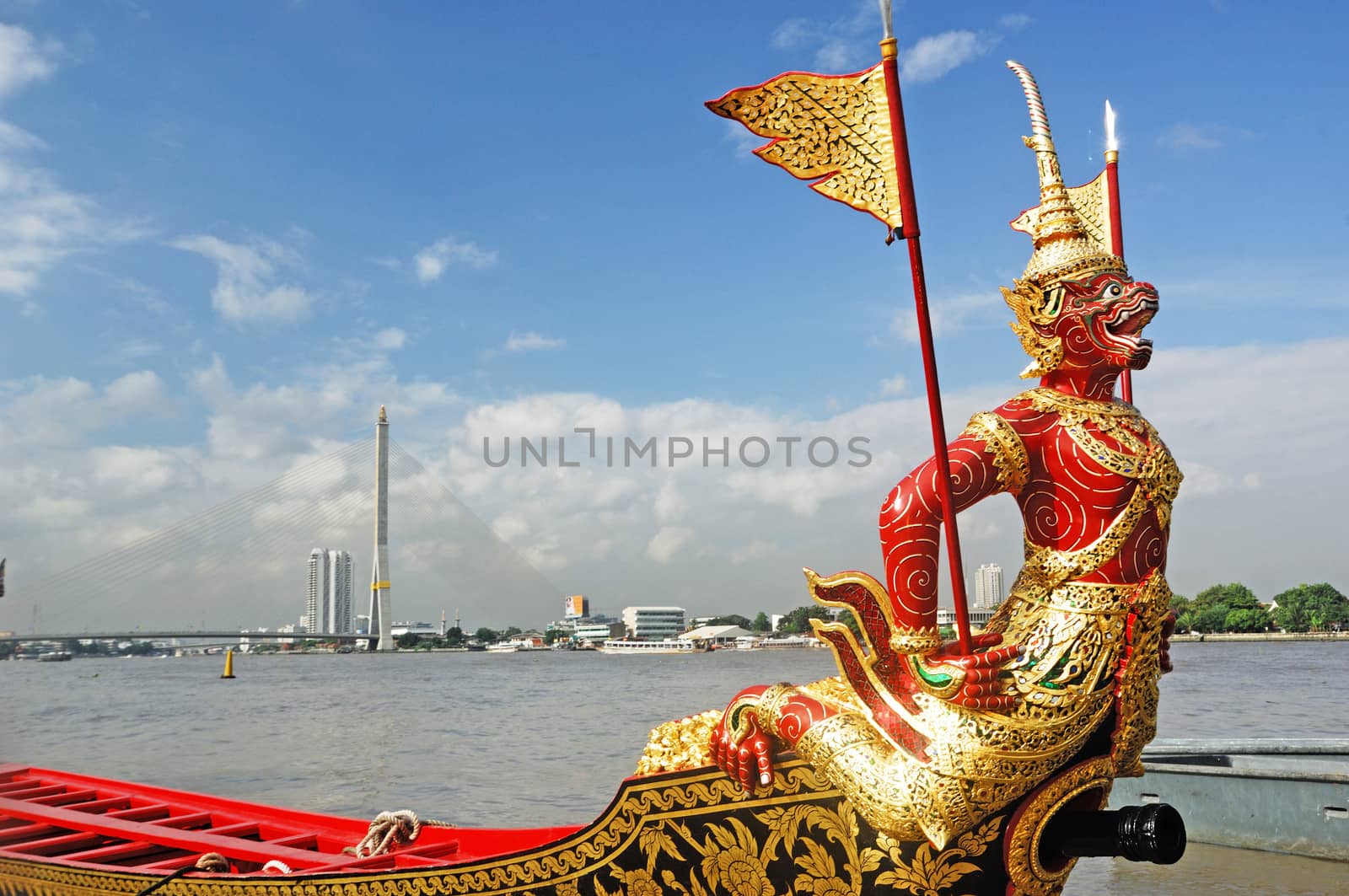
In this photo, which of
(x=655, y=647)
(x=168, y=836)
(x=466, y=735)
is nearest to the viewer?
(x=168, y=836)

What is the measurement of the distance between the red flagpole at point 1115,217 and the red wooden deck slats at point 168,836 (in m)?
2.83

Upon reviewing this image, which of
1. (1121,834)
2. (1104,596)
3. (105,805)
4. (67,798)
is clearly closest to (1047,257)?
(1104,596)

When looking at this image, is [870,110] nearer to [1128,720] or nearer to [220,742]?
[1128,720]

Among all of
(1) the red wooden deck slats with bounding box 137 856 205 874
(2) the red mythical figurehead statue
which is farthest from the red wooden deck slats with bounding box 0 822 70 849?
(2) the red mythical figurehead statue

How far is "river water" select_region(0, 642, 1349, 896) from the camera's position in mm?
6613

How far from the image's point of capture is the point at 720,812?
8.26 ft

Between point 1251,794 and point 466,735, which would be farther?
point 466,735

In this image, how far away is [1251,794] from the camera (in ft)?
20.5

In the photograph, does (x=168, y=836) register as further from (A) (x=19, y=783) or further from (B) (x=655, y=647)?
(B) (x=655, y=647)

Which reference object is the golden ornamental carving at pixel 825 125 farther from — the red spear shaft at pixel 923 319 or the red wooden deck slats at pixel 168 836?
the red wooden deck slats at pixel 168 836

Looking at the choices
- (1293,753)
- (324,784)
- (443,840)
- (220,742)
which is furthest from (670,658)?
(443,840)

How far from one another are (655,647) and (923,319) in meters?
57.5

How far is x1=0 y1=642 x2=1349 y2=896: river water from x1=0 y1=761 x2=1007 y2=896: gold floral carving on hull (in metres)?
1.39

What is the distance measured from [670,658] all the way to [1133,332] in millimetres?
50903
